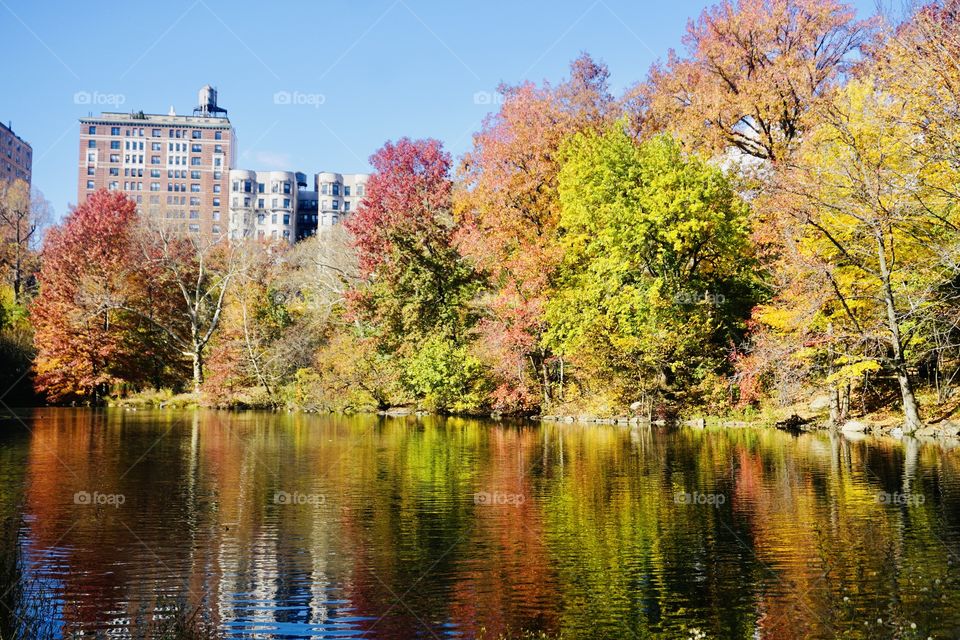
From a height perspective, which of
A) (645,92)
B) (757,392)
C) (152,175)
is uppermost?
(152,175)

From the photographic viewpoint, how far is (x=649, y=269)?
42719 millimetres

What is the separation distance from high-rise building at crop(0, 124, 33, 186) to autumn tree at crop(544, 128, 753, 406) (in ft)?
462

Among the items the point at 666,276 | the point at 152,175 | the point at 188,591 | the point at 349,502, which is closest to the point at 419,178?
the point at 666,276

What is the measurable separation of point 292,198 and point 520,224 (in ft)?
393

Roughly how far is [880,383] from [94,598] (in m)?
35.9

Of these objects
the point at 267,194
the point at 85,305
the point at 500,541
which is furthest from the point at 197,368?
the point at 267,194

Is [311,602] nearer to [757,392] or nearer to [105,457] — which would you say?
[105,457]

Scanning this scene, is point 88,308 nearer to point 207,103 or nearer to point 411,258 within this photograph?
point 411,258

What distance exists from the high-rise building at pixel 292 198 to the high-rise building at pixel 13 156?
1592 inches

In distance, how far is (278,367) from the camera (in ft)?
183

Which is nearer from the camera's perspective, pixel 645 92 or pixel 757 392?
→ pixel 757 392

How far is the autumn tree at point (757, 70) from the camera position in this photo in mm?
43750

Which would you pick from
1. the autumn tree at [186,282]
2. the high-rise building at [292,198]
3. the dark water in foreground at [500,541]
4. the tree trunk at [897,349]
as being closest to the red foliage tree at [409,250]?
the autumn tree at [186,282]

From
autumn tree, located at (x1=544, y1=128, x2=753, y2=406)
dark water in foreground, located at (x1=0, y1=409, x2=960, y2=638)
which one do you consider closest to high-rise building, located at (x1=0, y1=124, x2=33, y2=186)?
autumn tree, located at (x1=544, y1=128, x2=753, y2=406)
